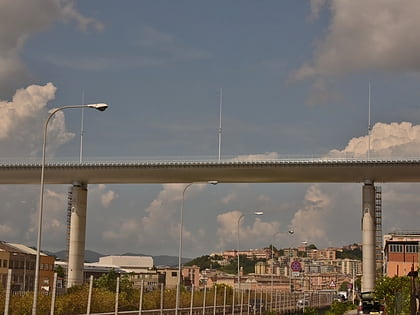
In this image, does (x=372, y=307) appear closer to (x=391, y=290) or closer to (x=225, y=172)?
(x=391, y=290)

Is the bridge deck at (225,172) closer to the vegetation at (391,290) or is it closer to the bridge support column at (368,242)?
the bridge support column at (368,242)

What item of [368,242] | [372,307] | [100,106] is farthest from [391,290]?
[100,106]

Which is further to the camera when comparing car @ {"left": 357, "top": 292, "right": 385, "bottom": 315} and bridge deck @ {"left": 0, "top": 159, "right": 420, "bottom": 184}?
bridge deck @ {"left": 0, "top": 159, "right": 420, "bottom": 184}

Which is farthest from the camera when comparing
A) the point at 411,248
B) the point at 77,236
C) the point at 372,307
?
the point at 411,248

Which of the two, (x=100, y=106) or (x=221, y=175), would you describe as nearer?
(x=100, y=106)

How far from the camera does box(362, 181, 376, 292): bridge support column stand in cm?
9800

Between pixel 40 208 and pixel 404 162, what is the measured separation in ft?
238

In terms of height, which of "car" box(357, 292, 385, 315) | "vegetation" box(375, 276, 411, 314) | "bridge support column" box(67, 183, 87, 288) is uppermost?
"bridge support column" box(67, 183, 87, 288)

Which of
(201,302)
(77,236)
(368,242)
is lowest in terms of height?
(201,302)

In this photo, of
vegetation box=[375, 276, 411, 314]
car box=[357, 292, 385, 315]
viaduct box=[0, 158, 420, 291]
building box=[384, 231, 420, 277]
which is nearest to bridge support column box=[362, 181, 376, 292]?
viaduct box=[0, 158, 420, 291]

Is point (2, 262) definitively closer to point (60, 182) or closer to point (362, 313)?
point (60, 182)

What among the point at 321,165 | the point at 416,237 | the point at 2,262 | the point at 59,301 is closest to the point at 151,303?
the point at 59,301

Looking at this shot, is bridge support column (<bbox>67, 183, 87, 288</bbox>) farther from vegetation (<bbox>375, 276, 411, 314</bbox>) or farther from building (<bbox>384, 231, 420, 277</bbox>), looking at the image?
building (<bbox>384, 231, 420, 277</bbox>)

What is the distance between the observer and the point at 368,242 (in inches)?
3903
